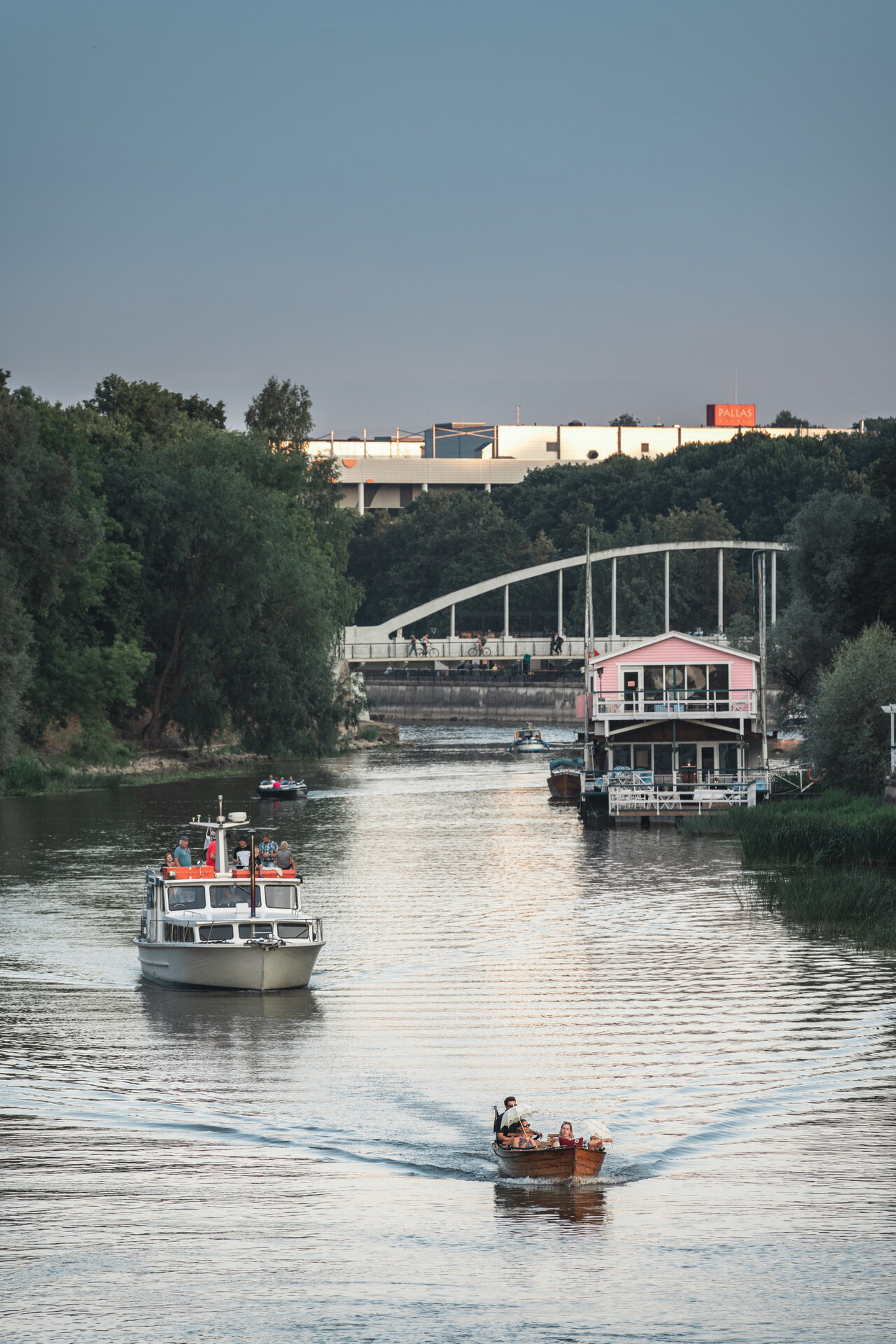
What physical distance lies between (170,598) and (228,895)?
54.7 meters

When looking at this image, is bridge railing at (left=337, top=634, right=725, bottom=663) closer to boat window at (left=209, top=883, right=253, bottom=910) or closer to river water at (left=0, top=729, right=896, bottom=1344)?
river water at (left=0, top=729, right=896, bottom=1344)

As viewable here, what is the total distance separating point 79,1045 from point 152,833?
3077 cm

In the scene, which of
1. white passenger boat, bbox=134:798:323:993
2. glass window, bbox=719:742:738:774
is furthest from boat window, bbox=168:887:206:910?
glass window, bbox=719:742:738:774

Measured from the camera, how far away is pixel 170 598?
84.5m

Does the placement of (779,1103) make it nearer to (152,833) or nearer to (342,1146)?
(342,1146)

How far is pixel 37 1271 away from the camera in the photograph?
52.4 feet

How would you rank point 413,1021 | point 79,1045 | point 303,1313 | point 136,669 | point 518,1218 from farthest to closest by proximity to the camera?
point 136,669
point 413,1021
point 79,1045
point 518,1218
point 303,1313

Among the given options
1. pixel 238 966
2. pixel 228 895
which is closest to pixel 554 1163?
pixel 238 966

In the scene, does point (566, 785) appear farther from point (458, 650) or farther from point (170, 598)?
point (458, 650)

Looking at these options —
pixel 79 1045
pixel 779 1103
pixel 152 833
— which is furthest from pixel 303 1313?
pixel 152 833

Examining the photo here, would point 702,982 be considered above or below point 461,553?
below

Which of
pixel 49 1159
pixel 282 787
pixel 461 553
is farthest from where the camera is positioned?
pixel 461 553

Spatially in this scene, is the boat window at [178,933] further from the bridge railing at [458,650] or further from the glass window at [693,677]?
the bridge railing at [458,650]

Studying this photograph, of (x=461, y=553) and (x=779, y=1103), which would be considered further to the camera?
(x=461, y=553)
